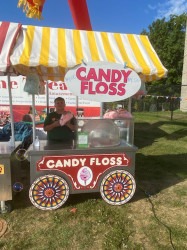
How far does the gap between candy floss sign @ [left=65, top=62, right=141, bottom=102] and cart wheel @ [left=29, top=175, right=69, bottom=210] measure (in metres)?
A: 1.27

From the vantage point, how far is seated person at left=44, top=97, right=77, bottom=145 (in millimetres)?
3988

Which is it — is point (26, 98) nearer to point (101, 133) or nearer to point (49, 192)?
point (101, 133)

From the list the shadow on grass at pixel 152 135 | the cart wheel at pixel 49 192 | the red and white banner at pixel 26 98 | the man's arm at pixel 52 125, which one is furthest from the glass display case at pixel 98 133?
the red and white banner at pixel 26 98

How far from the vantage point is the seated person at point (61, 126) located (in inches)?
157

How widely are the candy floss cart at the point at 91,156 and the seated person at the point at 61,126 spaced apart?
22 centimetres

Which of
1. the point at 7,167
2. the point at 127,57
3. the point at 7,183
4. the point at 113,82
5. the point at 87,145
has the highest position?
the point at 127,57

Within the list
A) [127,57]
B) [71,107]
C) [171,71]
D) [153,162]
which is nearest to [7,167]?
[127,57]

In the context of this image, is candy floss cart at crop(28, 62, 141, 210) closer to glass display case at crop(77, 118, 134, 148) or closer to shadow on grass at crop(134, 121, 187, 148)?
glass display case at crop(77, 118, 134, 148)

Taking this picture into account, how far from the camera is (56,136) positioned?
13.5ft

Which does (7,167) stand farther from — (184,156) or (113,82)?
(184,156)

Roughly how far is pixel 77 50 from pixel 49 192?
213 centimetres

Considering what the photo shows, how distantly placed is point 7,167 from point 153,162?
12.3 ft

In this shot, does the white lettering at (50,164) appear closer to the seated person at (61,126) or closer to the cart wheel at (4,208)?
the seated person at (61,126)

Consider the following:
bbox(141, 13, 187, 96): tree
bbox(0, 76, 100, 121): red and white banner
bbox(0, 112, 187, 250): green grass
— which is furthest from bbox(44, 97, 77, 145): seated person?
bbox(141, 13, 187, 96): tree
